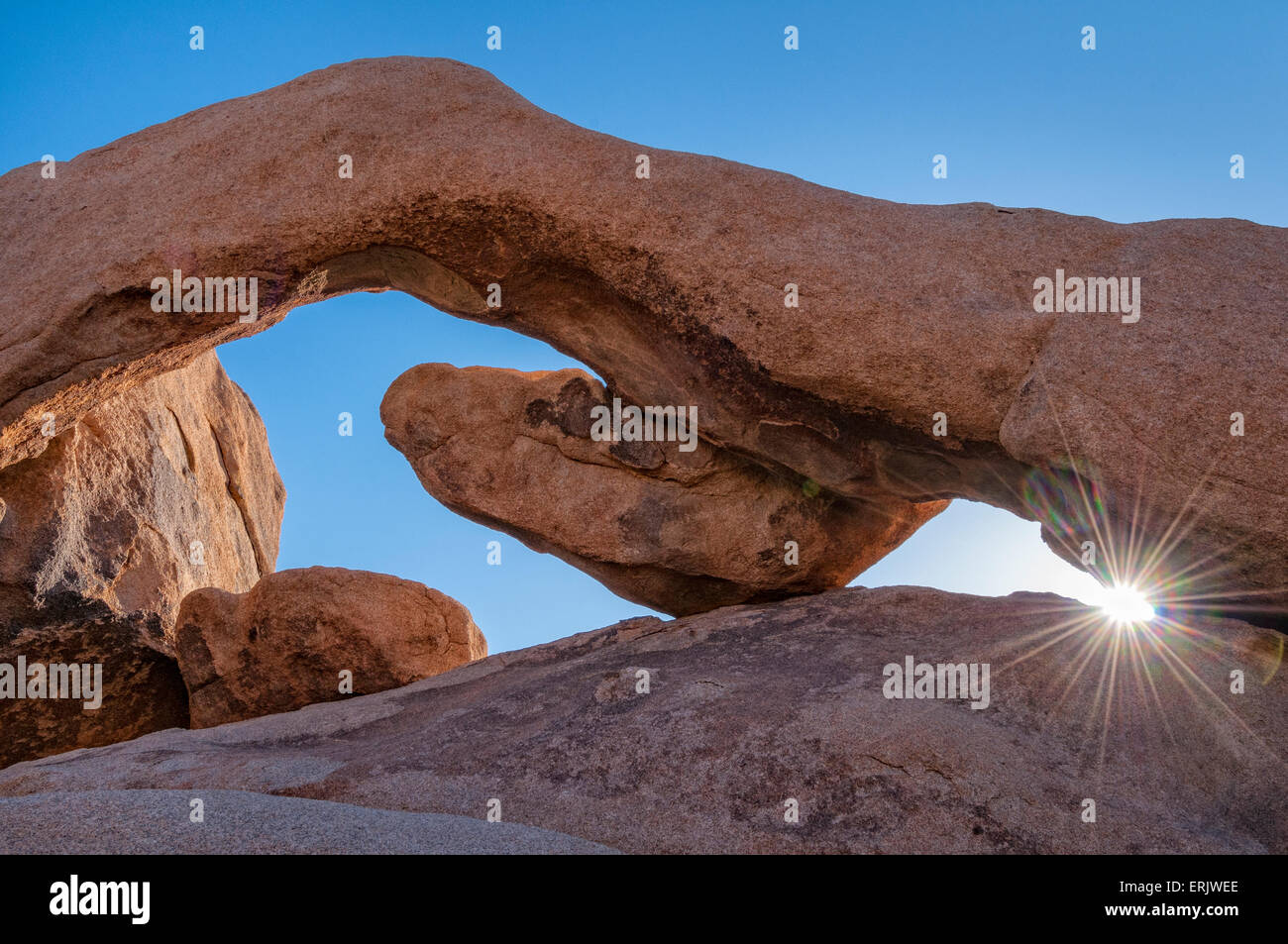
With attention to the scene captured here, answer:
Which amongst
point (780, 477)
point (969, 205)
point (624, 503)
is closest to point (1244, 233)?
point (969, 205)

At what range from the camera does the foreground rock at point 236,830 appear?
3.55 metres

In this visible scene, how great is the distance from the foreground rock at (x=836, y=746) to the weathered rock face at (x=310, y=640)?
1.44 metres

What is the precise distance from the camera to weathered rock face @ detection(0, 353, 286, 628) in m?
8.45

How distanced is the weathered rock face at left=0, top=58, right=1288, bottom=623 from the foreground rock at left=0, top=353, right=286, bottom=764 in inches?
36.6

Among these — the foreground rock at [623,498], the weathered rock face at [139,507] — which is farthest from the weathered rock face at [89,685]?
the foreground rock at [623,498]

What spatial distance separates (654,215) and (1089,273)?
9.88 feet

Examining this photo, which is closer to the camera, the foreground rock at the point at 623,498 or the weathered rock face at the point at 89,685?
the foreground rock at the point at 623,498

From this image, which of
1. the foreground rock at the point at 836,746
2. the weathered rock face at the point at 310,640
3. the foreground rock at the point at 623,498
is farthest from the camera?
the weathered rock face at the point at 310,640

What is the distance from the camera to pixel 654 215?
7.43m

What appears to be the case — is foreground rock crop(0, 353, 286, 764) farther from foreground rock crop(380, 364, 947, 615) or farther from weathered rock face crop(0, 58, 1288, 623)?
foreground rock crop(380, 364, 947, 615)

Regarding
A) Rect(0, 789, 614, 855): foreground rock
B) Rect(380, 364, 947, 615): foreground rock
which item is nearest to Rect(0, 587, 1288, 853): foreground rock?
Rect(0, 789, 614, 855): foreground rock

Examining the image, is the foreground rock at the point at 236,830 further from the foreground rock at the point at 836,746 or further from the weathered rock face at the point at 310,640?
the weathered rock face at the point at 310,640

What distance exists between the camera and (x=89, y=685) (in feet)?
30.0
